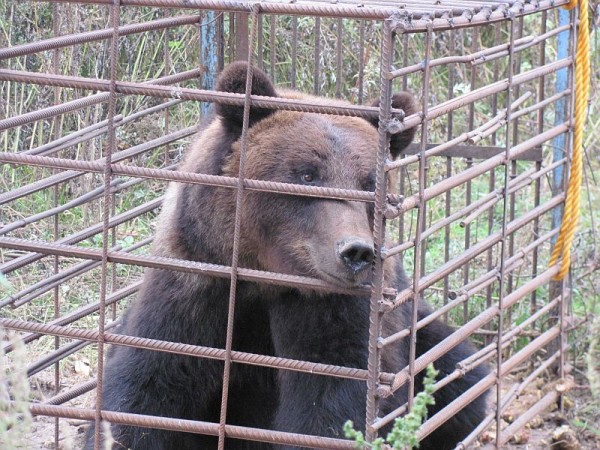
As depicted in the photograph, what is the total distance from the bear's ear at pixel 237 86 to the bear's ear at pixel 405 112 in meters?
0.49

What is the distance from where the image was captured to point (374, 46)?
8633 millimetres

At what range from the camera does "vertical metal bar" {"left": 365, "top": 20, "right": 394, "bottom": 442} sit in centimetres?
310

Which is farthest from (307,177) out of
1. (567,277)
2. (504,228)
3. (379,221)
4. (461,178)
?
(567,277)

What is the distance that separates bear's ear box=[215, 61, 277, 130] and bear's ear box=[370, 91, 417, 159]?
49 cm

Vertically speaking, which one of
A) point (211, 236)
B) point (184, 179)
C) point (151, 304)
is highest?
point (184, 179)

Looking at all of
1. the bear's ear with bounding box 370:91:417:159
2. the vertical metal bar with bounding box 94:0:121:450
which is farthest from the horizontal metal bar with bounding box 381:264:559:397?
the vertical metal bar with bounding box 94:0:121:450

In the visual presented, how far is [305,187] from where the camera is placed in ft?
10.6

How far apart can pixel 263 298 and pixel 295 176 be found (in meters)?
0.66

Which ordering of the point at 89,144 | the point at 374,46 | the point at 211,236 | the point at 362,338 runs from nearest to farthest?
the point at 362,338 → the point at 211,236 → the point at 89,144 → the point at 374,46

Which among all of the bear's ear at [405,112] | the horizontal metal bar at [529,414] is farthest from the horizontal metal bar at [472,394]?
the bear's ear at [405,112]

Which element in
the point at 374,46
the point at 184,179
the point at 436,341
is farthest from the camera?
the point at 374,46

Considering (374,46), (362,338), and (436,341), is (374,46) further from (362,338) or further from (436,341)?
(362,338)

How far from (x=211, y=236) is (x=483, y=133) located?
1.25m

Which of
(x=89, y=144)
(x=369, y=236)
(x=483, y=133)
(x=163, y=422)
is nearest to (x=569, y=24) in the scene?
(x=483, y=133)
